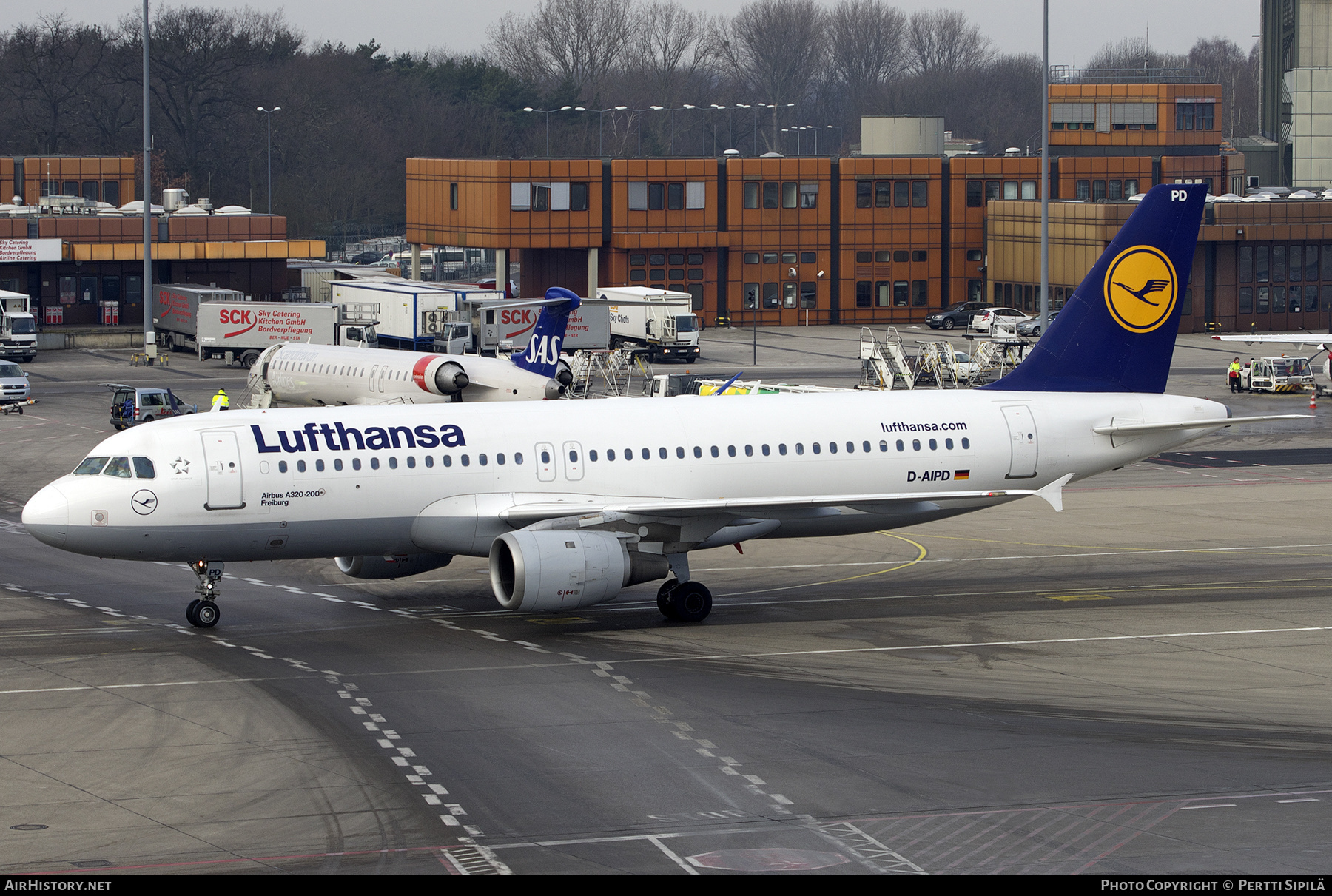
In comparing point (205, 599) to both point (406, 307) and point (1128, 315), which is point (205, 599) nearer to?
point (1128, 315)

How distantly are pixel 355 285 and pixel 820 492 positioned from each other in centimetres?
7481

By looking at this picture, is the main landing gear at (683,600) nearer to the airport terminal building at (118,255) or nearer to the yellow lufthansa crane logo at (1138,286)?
the yellow lufthansa crane logo at (1138,286)

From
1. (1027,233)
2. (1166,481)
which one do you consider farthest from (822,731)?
(1027,233)

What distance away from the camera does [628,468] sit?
39438 mm

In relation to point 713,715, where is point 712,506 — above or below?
above

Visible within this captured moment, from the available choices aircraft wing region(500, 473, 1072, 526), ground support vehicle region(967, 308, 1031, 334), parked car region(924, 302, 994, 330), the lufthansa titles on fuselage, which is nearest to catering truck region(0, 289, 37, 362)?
ground support vehicle region(967, 308, 1031, 334)

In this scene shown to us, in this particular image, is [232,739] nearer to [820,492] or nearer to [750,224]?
[820,492]

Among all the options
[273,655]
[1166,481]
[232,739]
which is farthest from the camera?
[1166,481]

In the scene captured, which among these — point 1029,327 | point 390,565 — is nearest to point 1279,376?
point 1029,327

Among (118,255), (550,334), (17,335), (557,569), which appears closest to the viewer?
(557,569)

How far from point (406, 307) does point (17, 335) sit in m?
24.0

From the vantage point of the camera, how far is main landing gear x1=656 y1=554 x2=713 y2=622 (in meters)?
38.6
